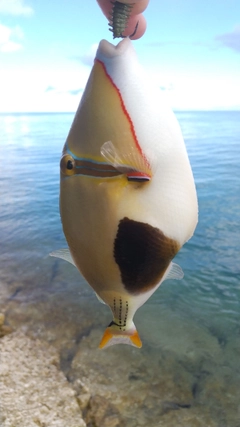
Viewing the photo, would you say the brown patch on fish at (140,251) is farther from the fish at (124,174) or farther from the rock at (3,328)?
the rock at (3,328)

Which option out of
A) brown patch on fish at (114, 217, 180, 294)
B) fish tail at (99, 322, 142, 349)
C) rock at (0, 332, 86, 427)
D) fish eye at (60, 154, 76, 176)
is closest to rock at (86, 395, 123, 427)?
rock at (0, 332, 86, 427)

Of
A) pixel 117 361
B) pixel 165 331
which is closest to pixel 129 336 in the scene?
pixel 117 361

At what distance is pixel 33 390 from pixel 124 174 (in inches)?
127

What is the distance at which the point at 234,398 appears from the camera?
4.15m

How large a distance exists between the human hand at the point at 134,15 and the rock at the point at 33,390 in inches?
116

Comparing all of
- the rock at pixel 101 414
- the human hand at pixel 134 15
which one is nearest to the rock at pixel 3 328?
the rock at pixel 101 414

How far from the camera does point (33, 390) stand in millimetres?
3418

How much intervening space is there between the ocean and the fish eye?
3.44 metres

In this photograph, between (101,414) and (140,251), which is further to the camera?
(101,414)

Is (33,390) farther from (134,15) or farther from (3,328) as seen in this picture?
(134,15)

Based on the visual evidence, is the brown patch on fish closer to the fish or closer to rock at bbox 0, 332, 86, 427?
the fish

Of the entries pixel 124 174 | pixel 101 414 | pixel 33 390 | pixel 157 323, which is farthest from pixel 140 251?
pixel 157 323

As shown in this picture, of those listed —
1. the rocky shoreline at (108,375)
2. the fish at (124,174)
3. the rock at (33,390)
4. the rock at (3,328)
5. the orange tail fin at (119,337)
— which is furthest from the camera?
the rock at (3,328)

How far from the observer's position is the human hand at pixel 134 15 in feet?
2.59
